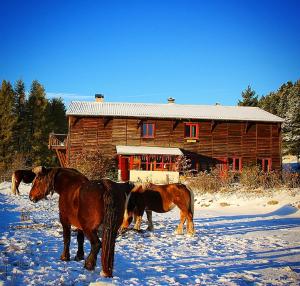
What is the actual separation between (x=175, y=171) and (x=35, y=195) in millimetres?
23484

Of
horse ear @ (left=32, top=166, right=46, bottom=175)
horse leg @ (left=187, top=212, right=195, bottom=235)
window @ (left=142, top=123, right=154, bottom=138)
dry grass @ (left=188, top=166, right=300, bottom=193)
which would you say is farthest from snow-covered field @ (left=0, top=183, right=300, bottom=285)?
window @ (left=142, top=123, right=154, bottom=138)

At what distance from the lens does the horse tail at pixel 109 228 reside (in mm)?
4340

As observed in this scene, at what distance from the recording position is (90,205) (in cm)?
455

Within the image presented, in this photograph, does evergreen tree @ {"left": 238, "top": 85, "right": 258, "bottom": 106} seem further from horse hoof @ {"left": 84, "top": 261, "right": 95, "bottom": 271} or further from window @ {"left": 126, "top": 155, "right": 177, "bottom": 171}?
horse hoof @ {"left": 84, "top": 261, "right": 95, "bottom": 271}

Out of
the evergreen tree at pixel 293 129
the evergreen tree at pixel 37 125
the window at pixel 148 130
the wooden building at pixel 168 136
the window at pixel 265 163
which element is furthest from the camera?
the evergreen tree at pixel 293 129

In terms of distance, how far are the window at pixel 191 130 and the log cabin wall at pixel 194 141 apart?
0.42 metres

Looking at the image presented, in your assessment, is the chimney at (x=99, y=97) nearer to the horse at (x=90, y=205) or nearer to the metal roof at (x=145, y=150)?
the metal roof at (x=145, y=150)

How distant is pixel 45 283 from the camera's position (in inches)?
170

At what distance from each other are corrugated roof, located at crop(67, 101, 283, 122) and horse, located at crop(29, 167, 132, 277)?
25736 mm

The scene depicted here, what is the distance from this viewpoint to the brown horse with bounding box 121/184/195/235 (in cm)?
877

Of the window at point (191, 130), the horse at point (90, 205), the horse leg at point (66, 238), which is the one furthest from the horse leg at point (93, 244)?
the window at point (191, 130)

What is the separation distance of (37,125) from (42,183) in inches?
1622

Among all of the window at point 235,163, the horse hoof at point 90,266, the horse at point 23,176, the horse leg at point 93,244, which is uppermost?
the window at point 235,163

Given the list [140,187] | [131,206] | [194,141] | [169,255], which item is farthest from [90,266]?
[194,141]
